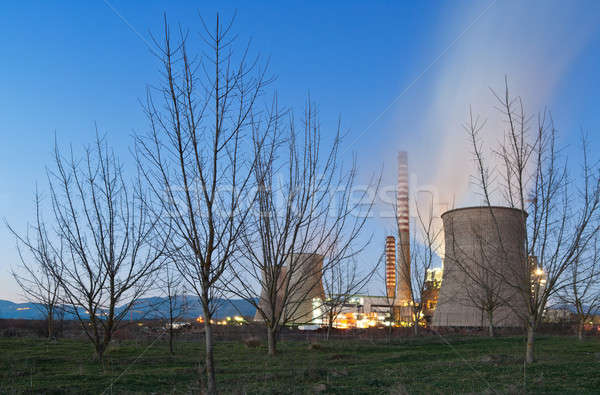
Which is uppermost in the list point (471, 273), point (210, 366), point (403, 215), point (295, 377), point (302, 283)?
point (403, 215)

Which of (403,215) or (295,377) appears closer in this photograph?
(295,377)

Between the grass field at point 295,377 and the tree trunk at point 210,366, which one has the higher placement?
the tree trunk at point 210,366

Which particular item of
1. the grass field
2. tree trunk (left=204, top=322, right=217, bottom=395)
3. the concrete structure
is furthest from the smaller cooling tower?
tree trunk (left=204, top=322, right=217, bottom=395)

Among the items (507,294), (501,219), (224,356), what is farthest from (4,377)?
(507,294)

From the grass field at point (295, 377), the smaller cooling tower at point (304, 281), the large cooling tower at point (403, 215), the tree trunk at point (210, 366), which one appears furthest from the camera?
the large cooling tower at point (403, 215)

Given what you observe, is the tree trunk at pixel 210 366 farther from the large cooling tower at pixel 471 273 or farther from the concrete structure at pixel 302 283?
the large cooling tower at pixel 471 273

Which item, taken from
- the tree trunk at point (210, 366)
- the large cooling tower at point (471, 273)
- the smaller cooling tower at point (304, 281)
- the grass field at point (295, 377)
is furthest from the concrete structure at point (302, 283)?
the large cooling tower at point (471, 273)

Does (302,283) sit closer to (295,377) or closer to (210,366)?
(295,377)

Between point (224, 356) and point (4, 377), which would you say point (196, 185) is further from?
point (224, 356)

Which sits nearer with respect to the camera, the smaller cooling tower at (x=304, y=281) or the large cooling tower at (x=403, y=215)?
the smaller cooling tower at (x=304, y=281)

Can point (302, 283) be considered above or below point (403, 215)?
below

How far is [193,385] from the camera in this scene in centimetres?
638

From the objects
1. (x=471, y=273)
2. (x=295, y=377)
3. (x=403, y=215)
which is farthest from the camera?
(x=403, y=215)

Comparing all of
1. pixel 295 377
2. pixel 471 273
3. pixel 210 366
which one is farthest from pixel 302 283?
pixel 471 273
